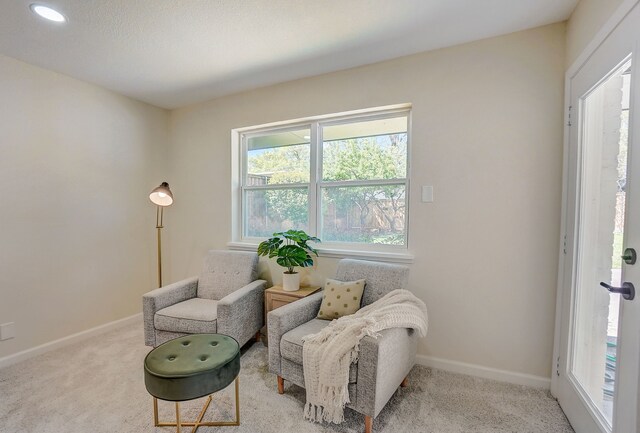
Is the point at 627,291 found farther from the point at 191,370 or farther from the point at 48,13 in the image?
the point at 48,13

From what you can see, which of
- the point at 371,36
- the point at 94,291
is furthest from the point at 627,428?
the point at 94,291

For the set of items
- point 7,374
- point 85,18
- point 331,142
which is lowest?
point 7,374

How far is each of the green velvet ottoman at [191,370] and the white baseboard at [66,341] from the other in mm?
1640

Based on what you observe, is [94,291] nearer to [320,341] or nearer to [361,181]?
[320,341]

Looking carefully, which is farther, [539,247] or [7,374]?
[7,374]

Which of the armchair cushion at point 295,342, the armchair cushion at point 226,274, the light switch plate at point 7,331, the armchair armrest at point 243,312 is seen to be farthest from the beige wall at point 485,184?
the light switch plate at point 7,331

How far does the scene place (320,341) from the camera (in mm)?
1684

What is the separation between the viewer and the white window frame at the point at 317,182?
8.00 feet

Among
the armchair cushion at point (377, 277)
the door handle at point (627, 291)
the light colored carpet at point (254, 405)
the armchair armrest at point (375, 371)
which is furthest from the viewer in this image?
the armchair cushion at point (377, 277)

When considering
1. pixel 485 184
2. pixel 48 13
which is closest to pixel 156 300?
pixel 48 13

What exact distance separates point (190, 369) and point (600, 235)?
7.04 feet

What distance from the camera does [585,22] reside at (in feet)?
5.32

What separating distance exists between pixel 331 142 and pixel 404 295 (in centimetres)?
156

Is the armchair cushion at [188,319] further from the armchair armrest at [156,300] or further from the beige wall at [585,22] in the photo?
the beige wall at [585,22]
